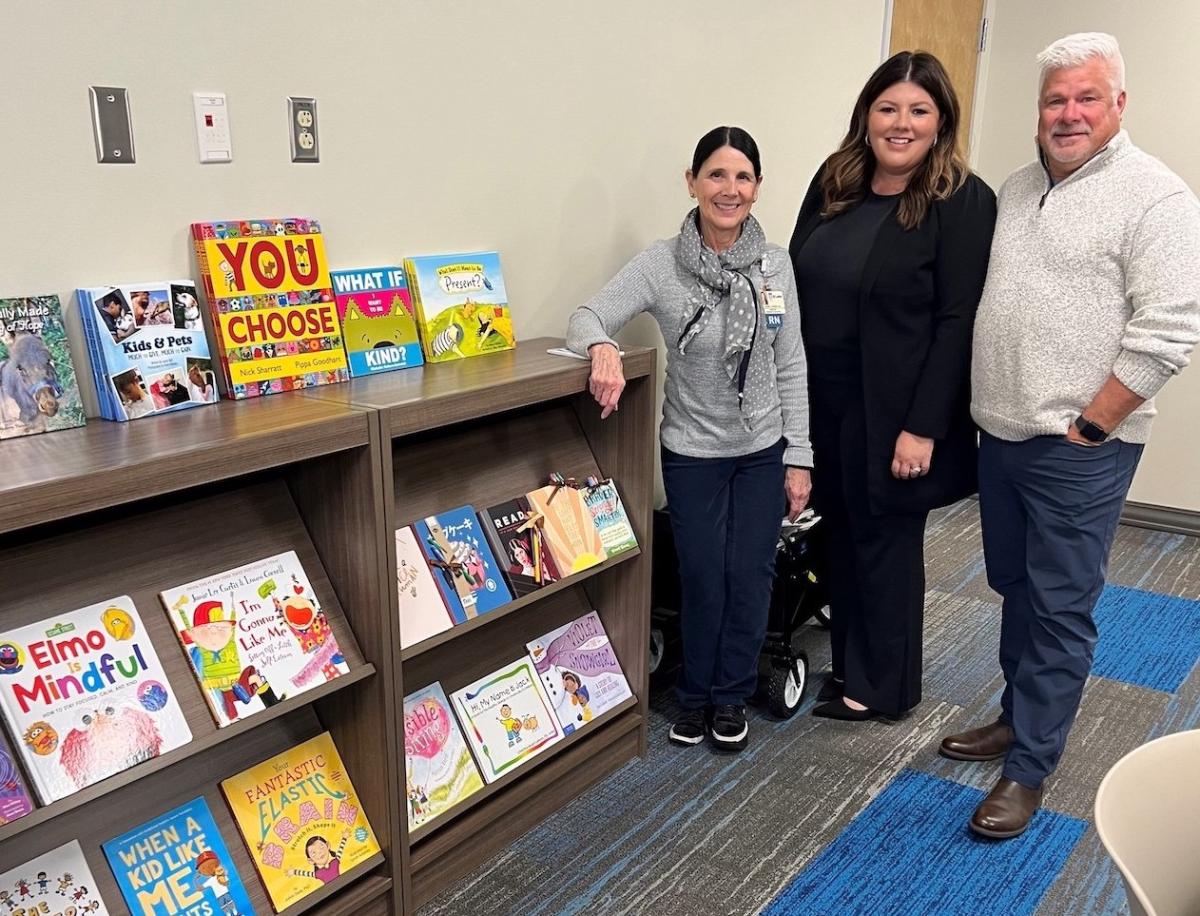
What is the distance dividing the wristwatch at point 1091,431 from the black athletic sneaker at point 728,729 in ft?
3.54

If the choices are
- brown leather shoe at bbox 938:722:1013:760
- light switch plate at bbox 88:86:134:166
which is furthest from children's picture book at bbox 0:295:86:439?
brown leather shoe at bbox 938:722:1013:760

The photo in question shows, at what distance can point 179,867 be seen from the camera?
1.69 meters

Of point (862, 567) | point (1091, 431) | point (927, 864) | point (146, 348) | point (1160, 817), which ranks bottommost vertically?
point (927, 864)

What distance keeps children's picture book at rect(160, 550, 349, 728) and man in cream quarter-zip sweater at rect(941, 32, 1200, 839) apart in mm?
1472

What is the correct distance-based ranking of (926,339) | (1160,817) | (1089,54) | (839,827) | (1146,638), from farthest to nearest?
(1146,638) < (926,339) < (839,827) < (1089,54) < (1160,817)

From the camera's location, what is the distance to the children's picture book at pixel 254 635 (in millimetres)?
1657

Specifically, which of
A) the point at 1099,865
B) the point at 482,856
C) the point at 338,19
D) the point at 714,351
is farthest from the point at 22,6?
the point at 1099,865

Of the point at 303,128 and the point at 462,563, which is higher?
the point at 303,128

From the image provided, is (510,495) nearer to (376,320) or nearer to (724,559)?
(376,320)

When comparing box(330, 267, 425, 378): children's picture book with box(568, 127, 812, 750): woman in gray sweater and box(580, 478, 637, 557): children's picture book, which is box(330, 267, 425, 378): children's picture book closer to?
box(568, 127, 812, 750): woman in gray sweater

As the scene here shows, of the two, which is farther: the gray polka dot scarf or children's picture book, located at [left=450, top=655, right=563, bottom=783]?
the gray polka dot scarf

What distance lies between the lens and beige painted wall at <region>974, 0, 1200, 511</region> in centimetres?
416

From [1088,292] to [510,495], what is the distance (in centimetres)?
126

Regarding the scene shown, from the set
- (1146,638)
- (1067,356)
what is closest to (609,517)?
(1067,356)
